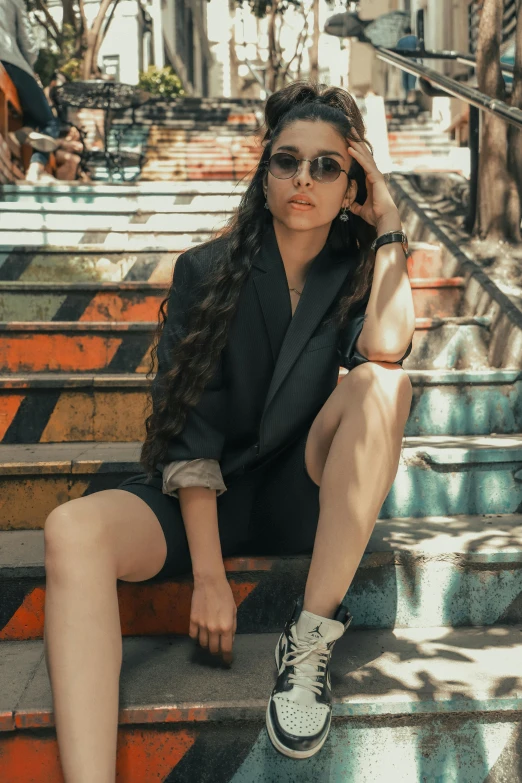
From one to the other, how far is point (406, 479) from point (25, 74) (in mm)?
5514

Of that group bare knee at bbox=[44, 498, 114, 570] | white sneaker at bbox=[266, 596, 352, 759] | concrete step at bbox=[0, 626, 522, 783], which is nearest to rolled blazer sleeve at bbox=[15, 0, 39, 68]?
bare knee at bbox=[44, 498, 114, 570]

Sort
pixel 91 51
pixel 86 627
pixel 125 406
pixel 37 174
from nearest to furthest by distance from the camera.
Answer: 1. pixel 86 627
2. pixel 125 406
3. pixel 37 174
4. pixel 91 51

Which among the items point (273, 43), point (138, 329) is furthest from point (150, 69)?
point (138, 329)

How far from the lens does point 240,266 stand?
7.22ft

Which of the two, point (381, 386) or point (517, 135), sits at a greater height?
point (517, 135)

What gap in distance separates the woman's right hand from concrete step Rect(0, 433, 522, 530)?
2.24 feet

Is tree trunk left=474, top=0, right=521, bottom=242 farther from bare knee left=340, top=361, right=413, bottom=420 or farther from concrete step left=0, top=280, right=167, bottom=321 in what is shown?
bare knee left=340, top=361, right=413, bottom=420

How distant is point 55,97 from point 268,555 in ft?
21.8

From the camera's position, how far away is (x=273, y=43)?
16672mm

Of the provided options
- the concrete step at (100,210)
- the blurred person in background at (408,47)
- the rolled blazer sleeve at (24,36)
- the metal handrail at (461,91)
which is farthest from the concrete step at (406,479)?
the rolled blazer sleeve at (24,36)

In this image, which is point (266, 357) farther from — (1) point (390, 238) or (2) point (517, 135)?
(2) point (517, 135)

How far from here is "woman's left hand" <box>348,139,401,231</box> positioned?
7.38ft

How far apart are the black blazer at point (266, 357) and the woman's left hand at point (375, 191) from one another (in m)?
0.21

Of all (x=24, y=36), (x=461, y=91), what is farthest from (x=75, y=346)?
(x=24, y=36)
